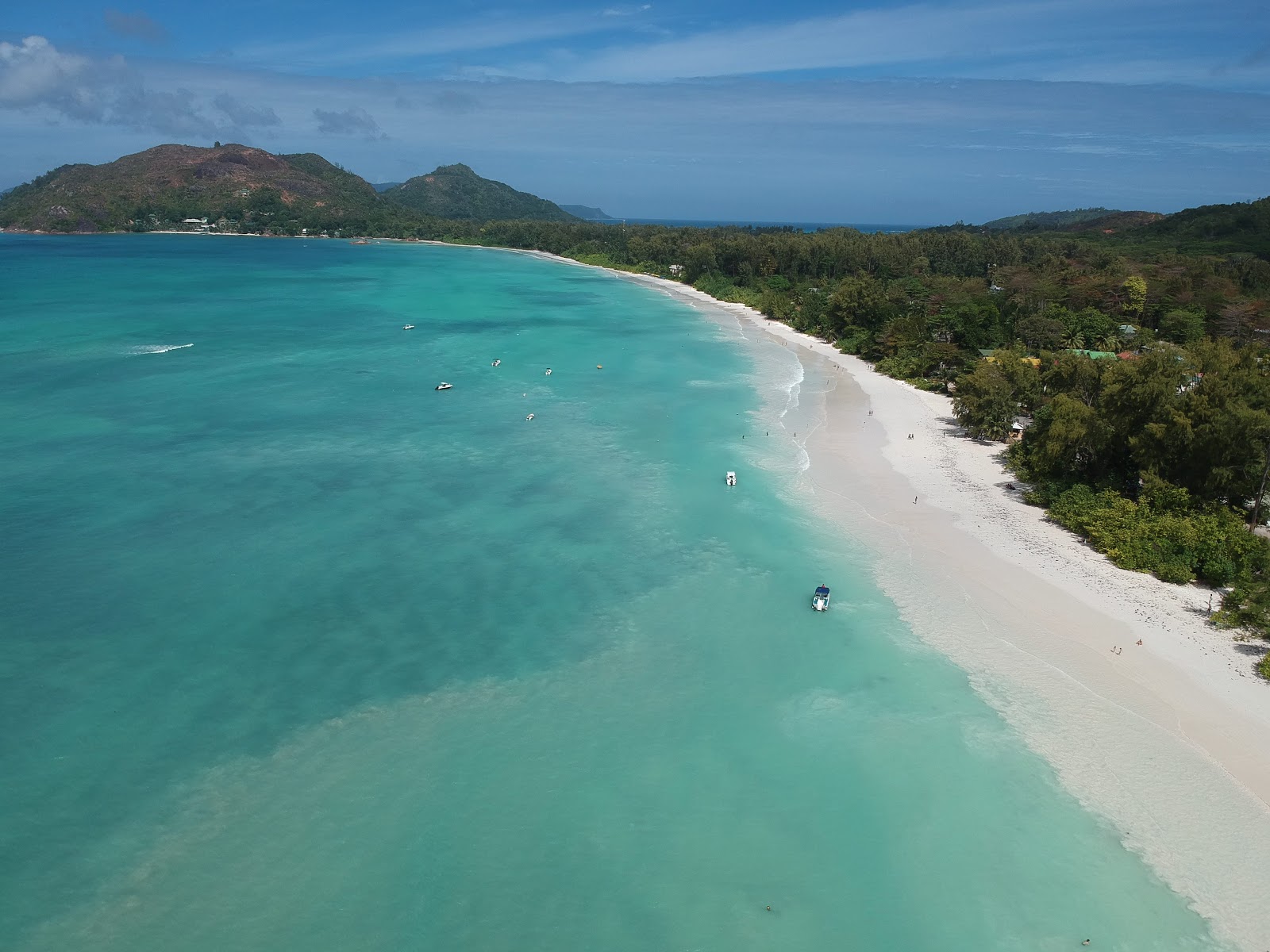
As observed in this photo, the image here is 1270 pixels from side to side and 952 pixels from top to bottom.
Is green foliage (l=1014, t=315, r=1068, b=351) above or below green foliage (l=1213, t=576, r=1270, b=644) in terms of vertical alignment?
above

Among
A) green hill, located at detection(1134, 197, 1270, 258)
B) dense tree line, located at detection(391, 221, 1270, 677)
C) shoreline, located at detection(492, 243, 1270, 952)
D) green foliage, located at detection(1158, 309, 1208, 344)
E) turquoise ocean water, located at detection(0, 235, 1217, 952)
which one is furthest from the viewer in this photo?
green hill, located at detection(1134, 197, 1270, 258)

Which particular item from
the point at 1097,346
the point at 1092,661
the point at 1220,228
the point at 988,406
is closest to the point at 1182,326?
the point at 1097,346

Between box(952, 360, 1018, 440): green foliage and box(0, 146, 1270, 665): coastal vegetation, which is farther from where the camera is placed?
box(952, 360, 1018, 440): green foliage

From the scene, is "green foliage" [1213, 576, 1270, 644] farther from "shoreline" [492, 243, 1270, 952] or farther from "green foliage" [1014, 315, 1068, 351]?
"green foliage" [1014, 315, 1068, 351]

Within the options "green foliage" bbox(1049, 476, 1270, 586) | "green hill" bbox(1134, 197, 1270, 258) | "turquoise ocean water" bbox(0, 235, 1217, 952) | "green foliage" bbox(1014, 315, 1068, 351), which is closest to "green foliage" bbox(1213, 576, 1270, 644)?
"green foliage" bbox(1049, 476, 1270, 586)

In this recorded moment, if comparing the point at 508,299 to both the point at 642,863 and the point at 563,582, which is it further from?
the point at 642,863

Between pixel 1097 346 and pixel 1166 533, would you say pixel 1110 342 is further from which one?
pixel 1166 533

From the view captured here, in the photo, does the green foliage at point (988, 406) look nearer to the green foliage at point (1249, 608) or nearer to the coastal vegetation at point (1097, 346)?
the coastal vegetation at point (1097, 346)

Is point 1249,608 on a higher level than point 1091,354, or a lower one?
lower
